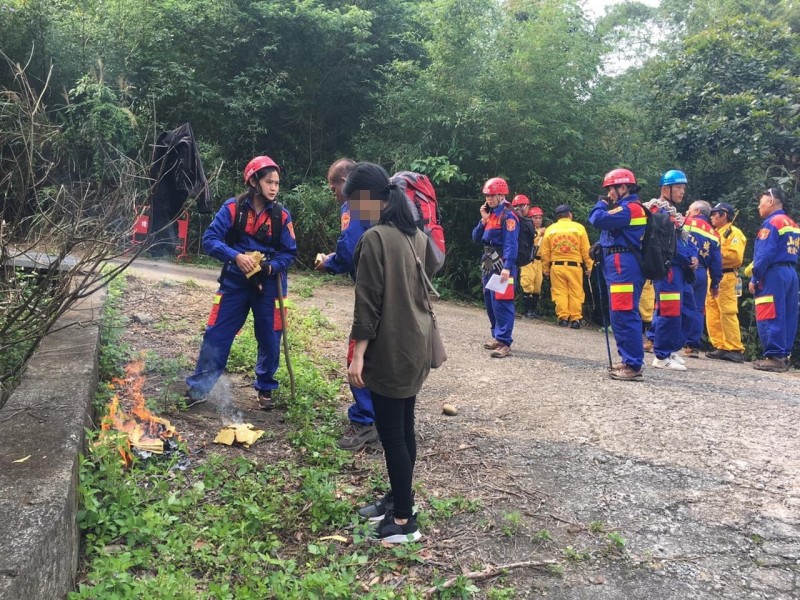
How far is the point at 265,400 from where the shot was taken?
4781mm

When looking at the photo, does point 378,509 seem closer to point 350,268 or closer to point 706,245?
point 350,268

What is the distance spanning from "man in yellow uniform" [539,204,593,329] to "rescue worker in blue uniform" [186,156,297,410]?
707 centimetres

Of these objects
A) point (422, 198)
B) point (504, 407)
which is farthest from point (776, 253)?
point (422, 198)

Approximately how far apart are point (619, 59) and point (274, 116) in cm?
1020

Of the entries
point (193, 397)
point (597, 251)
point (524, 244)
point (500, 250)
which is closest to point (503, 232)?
point (500, 250)

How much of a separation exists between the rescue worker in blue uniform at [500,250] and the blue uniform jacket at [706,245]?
2.62 m

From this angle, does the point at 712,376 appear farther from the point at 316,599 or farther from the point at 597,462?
the point at 316,599

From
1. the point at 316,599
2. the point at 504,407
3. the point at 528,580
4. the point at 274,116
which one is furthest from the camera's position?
the point at 274,116

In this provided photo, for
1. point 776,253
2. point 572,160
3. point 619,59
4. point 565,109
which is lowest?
point 776,253

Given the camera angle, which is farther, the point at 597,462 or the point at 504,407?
the point at 504,407

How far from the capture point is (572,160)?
12.9 m

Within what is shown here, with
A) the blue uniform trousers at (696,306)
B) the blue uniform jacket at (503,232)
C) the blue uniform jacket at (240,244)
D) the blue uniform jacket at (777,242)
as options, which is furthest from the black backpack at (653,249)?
the blue uniform jacket at (240,244)

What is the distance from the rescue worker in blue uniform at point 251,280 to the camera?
461 cm

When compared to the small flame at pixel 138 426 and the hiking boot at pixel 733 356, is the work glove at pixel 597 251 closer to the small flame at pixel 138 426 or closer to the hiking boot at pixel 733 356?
the hiking boot at pixel 733 356
